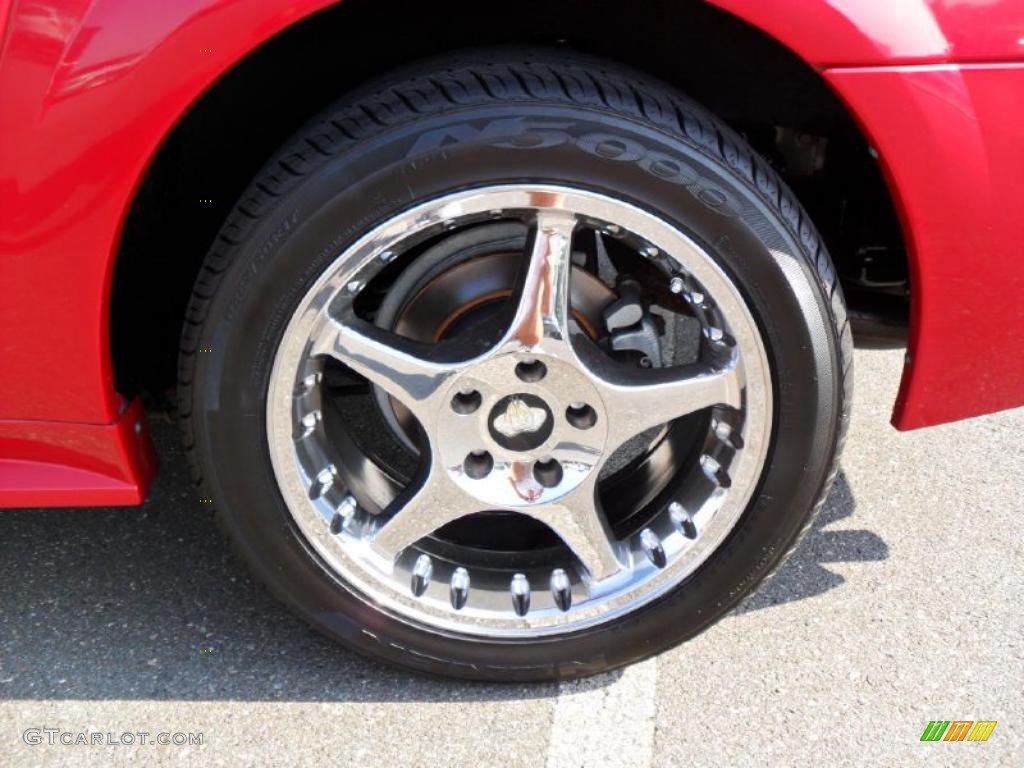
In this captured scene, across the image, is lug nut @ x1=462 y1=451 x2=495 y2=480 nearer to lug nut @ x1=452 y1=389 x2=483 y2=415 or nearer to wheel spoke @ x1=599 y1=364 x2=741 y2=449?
lug nut @ x1=452 y1=389 x2=483 y2=415

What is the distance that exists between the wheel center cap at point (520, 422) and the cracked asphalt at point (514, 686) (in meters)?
0.48

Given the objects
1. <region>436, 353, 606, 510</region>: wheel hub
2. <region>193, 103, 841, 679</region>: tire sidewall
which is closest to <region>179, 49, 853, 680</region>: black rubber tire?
<region>193, 103, 841, 679</region>: tire sidewall

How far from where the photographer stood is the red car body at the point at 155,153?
131 cm

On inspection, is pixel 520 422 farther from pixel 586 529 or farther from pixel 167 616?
pixel 167 616

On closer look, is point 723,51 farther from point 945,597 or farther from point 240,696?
point 240,696

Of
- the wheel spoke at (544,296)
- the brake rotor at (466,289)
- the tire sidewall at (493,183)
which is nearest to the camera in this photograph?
the tire sidewall at (493,183)

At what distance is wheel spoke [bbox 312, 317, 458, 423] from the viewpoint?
158 cm

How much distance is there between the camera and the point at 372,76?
165 centimetres

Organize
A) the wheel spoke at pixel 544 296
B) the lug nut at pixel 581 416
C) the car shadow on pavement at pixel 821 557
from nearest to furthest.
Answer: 1. the wheel spoke at pixel 544 296
2. the lug nut at pixel 581 416
3. the car shadow on pavement at pixel 821 557

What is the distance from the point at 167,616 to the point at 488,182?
1.08 metres

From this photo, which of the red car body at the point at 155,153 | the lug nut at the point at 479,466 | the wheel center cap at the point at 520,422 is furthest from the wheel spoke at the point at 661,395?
the red car body at the point at 155,153

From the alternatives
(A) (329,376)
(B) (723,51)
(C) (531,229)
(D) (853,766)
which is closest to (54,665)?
(A) (329,376)

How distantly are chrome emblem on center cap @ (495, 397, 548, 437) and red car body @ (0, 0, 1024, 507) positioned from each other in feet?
1.96

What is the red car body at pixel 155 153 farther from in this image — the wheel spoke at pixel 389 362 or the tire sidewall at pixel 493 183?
the wheel spoke at pixel 389 362
